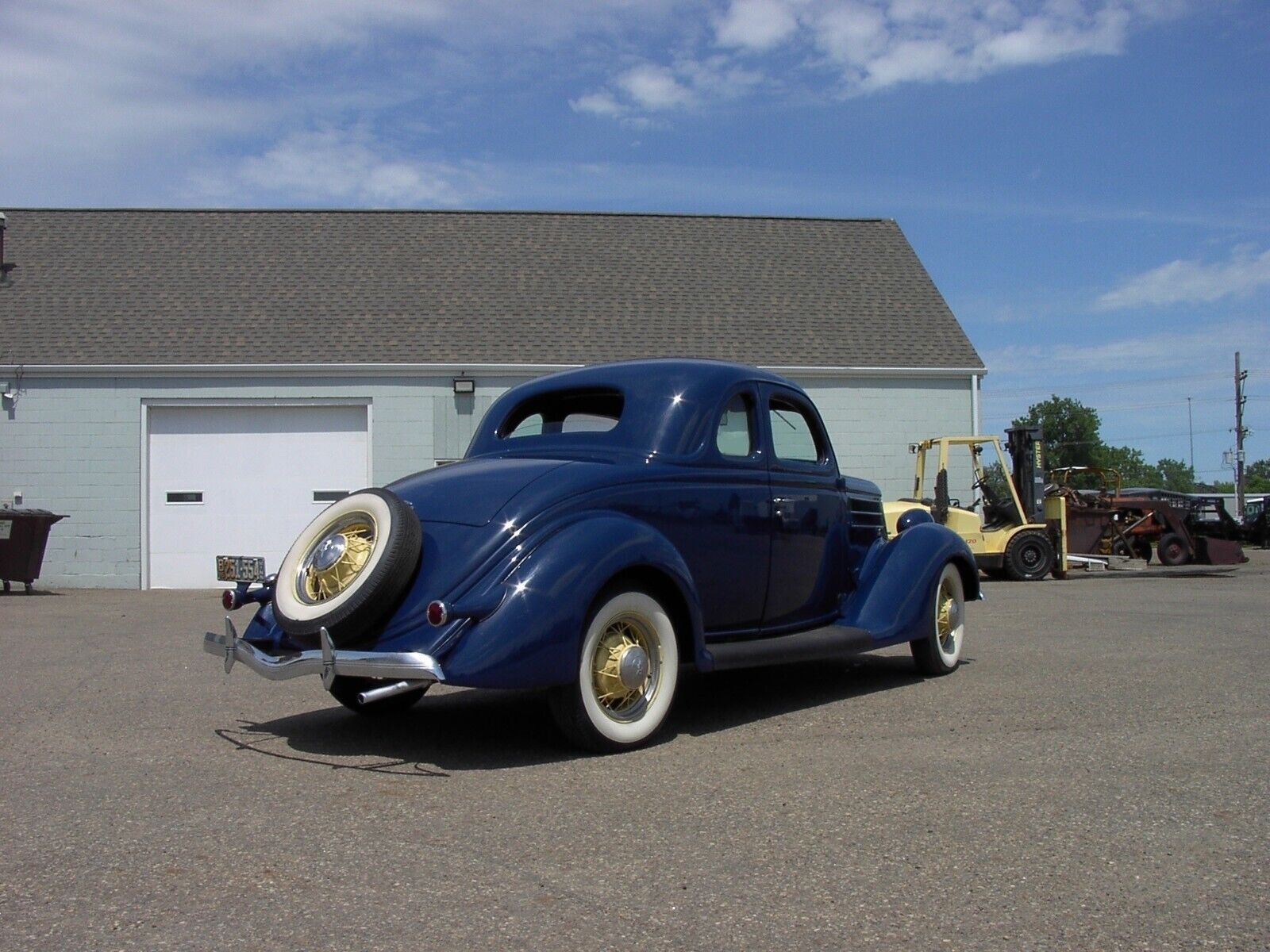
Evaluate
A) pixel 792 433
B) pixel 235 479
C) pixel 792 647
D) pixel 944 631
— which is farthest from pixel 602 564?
pixel 235 479

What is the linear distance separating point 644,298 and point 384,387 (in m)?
4.94

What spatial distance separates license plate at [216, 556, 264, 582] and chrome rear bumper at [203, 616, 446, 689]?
408mm

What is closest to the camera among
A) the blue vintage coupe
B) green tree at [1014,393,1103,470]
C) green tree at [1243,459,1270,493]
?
the blue vintage coupe

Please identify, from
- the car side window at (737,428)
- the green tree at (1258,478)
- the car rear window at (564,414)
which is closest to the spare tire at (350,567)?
the car rear window at (564,414)

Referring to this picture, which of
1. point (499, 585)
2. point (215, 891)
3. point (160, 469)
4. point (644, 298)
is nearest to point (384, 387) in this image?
point (160, 469)

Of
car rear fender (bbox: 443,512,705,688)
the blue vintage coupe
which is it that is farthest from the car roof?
car rear fender (bbox: 443,512,705,688)

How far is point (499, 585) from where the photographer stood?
5.09 meters

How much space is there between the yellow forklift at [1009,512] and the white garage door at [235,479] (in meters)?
8.53

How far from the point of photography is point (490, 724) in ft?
20.9

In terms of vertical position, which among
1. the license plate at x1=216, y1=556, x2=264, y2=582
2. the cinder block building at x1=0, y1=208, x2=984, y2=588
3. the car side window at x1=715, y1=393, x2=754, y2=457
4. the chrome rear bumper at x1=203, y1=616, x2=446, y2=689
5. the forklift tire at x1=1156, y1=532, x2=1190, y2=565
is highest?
the cinder block building at x1=0, y1=208, x2=984, y2=588

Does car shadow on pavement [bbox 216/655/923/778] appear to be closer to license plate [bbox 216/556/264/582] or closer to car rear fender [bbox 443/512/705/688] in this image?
car rear fender [bbox 443/512/705/688]

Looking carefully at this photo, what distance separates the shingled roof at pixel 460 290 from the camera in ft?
63.3

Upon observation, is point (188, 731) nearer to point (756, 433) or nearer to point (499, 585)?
point (499, 585)

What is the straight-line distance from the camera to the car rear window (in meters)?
6.57
